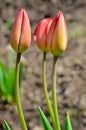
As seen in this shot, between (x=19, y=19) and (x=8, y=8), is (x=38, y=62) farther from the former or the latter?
(x=19, y=19)

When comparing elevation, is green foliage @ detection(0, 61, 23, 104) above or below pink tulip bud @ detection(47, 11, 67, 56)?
below

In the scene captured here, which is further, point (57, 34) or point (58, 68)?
point (58, 68)

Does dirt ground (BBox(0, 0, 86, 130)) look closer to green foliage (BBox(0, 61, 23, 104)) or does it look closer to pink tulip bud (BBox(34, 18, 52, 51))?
green foliage (BBox(0, 61, 23, 104))

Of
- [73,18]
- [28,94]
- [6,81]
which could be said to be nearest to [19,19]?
[6,81]

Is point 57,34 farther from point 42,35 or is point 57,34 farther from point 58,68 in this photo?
point 58,68

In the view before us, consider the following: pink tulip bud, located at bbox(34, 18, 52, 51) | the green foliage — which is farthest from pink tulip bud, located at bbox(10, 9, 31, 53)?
the green foliage

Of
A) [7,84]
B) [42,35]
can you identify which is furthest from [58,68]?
[42,35]
